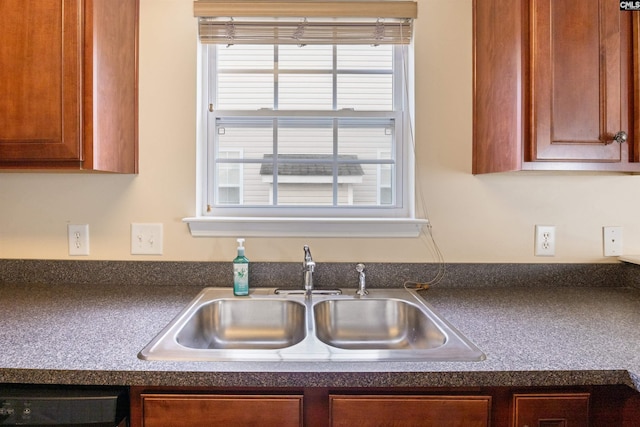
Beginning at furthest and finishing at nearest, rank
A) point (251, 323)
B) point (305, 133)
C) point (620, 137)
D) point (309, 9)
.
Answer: point (305, 133), point (309, 9), point (251, 323), point (620, 137)

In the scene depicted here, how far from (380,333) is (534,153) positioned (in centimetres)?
81

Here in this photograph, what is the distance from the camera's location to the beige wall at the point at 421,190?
4.66ft

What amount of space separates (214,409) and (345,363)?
0.31 m

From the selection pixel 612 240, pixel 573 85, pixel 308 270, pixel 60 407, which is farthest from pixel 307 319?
pixel 612 240

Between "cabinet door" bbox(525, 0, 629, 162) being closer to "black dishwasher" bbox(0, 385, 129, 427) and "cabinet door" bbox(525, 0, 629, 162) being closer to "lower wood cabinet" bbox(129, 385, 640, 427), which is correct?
"lower wood cabinet" bbox(129, 385, 640, 427)

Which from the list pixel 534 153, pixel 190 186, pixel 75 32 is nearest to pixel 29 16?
pixel 75 32

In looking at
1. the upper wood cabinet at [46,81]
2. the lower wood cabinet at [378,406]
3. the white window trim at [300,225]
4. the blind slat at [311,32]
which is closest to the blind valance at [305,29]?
the blind slat at [311,32]

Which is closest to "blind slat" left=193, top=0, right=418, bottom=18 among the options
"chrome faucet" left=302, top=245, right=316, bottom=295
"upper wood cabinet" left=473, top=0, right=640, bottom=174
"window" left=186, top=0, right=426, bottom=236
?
"window" left=186, top=0, right=426, bottom=236

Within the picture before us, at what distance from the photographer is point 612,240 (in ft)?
4.70

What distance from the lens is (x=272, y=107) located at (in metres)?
1.54

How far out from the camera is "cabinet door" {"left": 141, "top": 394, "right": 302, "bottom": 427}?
2.57ft

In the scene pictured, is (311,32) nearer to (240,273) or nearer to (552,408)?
(240,273)

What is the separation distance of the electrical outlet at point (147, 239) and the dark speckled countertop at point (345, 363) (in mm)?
210

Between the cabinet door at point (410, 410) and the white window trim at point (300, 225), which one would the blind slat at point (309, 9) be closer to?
the white window trim at point (300, 225)
